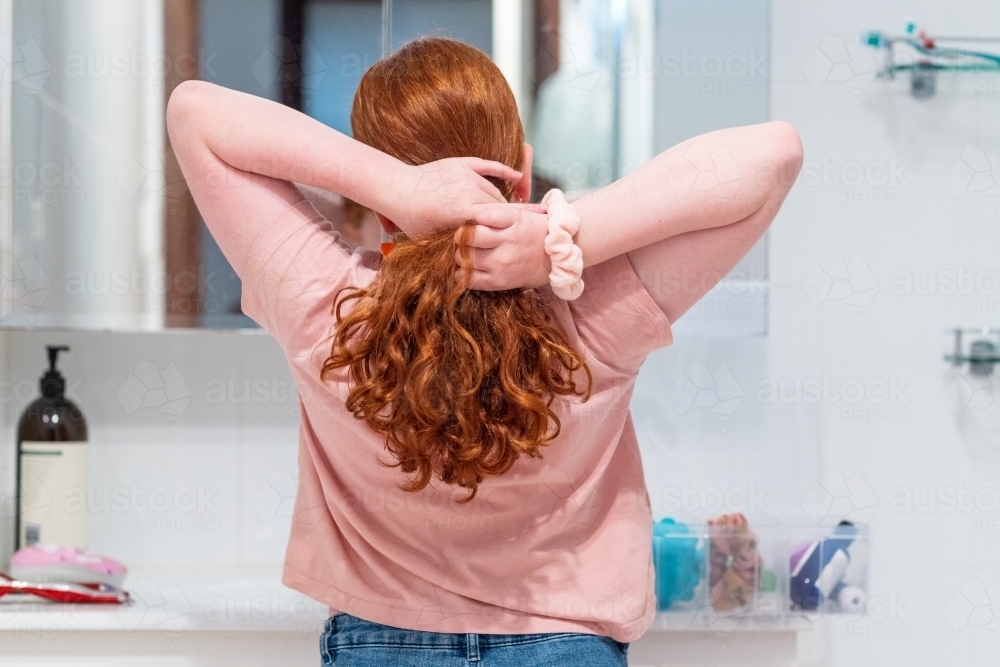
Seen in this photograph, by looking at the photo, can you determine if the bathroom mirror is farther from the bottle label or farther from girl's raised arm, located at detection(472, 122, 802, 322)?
girl's raised arm, located at detection(472, 122, 802, 322)

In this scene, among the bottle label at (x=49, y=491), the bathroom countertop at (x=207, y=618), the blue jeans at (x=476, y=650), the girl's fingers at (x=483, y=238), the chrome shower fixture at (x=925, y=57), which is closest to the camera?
the girl's fingers at (x=483, y=238)

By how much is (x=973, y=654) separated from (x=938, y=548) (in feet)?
0.55

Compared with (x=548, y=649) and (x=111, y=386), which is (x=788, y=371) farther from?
(x=111, y=386)

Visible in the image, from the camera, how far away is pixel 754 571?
3.41 feet

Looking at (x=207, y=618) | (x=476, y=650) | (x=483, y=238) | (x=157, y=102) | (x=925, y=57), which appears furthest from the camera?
(x=925, y=57)

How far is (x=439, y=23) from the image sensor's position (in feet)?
3.60

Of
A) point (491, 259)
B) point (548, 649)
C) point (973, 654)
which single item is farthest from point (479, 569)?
point (973, 654)

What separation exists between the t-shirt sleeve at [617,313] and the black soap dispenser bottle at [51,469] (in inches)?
31.9

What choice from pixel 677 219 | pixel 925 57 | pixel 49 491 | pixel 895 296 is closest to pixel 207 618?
pixel 49 491

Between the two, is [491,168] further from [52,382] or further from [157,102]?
[52,382]

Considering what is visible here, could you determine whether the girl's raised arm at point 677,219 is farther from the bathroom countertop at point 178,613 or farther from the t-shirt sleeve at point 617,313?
the bathroom countertop at point 178,613

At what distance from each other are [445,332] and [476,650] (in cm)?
28

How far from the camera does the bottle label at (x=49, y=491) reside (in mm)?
1163

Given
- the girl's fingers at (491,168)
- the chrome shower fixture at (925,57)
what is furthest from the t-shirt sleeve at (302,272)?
the chrome shower fixture at (925,57)
